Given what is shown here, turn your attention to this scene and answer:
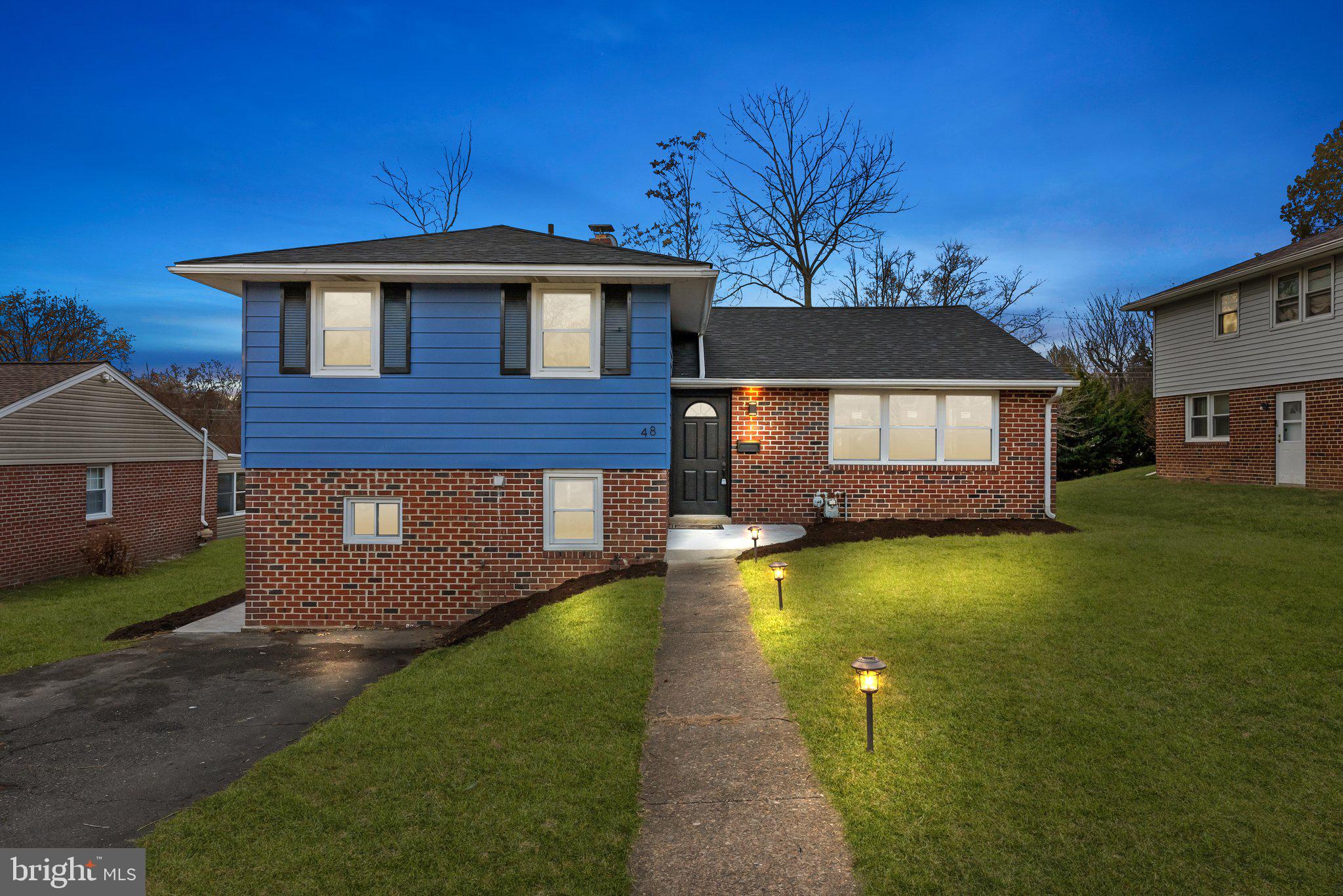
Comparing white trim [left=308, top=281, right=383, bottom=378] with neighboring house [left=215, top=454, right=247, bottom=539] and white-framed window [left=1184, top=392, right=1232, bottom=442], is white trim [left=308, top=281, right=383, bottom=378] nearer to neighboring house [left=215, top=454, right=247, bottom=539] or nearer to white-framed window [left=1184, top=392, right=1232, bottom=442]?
neighboring house [left=215, top=454, right=247, bottom=539]

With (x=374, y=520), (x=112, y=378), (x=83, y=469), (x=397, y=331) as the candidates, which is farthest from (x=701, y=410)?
(x=112, y=378)

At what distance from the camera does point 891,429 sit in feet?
42.9

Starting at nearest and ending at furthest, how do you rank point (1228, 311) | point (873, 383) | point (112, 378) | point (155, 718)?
point (155, 718) → point (873, 383) → point (1228, 311) → point (112, 378)

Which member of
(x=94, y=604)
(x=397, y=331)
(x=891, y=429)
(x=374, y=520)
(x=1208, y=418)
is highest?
(x=397, y=331)

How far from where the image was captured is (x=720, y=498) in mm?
13078

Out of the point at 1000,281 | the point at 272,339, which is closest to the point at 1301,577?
the point at 272,339

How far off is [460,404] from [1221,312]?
1972 centimetres

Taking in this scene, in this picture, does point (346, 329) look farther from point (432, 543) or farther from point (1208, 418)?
point (1208, 418)

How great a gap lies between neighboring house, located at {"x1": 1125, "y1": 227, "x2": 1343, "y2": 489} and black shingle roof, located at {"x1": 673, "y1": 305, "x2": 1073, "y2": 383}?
7018mm

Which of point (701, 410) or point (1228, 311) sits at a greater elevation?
point (1228, 311)

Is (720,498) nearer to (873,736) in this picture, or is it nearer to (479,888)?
(873,736)

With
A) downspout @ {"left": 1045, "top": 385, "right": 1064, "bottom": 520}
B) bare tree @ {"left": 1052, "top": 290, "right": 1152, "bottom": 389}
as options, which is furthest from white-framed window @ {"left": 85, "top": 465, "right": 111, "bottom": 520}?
bare tree @ {"left": 1052, "top": 290, "right": 1152, "bottom": 389}

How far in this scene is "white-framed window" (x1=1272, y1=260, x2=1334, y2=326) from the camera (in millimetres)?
15047

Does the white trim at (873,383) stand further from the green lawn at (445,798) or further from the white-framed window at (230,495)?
the white-framed window at (230,495)
